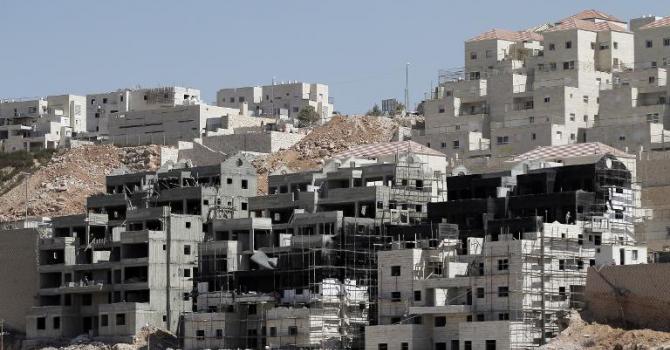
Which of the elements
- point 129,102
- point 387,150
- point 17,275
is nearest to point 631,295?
point 387,150

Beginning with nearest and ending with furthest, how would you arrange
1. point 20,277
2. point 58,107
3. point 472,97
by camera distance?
point 20,277 < point 472,97 < point 58,107

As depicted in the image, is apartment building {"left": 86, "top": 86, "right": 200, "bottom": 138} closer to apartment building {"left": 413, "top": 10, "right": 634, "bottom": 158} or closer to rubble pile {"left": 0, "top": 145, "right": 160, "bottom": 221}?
rubble pile {"left": 0, "top": 145, "right": 160, "bottom": 221}

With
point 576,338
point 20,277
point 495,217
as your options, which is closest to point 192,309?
point 20,277

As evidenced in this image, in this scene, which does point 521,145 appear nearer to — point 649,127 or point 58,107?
point 649,127

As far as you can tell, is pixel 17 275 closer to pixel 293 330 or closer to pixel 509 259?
pixel 293 330

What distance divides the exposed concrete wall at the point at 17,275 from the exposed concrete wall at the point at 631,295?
3414 centimetres

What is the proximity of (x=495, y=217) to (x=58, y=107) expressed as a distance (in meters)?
67.1

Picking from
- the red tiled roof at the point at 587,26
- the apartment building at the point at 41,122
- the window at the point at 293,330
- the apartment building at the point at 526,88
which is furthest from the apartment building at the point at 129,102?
the window at the point at 293,330

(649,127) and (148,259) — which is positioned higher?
(649,127)

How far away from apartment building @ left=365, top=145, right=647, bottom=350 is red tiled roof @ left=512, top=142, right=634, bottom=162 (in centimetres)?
541

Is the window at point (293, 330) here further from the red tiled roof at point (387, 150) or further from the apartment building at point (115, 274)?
the red tiled roof at point (387, 150)

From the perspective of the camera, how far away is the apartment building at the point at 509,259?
83.4m

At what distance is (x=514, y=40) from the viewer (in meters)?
120

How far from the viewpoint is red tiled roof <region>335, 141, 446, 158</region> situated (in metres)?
106
